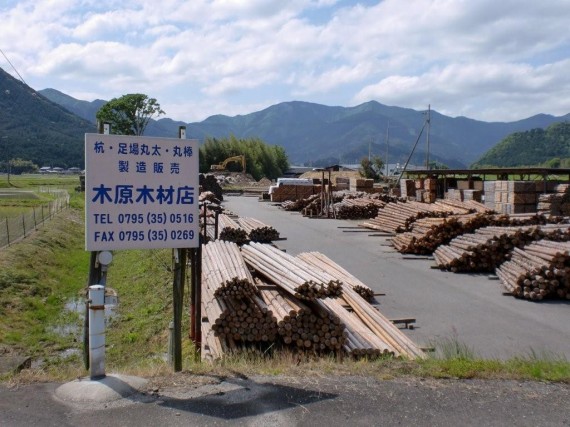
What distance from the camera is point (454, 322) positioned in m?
10.0

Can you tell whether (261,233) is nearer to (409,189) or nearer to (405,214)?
(405,214)

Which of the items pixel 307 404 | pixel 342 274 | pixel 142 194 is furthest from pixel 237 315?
pixel 342 274

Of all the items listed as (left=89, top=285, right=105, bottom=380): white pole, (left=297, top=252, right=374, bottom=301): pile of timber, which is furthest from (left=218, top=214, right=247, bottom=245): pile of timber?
(left=89, top=285, right=105, bottom=380): white pole

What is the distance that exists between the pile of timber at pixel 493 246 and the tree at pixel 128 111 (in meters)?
67.3

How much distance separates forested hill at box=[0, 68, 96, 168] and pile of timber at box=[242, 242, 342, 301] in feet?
405

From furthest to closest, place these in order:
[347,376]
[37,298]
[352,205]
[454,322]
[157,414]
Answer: [352,205], [37,298], [454,322], [347,376], [157,414]

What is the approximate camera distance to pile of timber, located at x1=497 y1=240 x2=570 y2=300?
11.7 m

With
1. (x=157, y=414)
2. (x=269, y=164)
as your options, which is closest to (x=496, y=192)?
(x=157, y=414)

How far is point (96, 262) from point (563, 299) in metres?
9.45

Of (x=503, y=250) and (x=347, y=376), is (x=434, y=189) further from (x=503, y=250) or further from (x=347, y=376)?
(x=347, y=376)

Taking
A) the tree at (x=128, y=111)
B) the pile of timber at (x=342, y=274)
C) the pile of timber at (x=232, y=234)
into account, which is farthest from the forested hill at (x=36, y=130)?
the pile of timber at (x=342, y=274)

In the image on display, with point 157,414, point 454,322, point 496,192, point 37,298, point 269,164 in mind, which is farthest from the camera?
point 269,164

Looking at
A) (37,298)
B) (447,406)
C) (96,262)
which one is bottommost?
(37,298)

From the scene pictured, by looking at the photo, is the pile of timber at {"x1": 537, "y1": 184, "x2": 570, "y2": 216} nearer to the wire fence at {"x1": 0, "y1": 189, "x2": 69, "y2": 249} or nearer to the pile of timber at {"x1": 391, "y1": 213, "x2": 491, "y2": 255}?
the pile of timber at {"x1": 391, "y1": 213, "x2": 491, "y2": 255}
